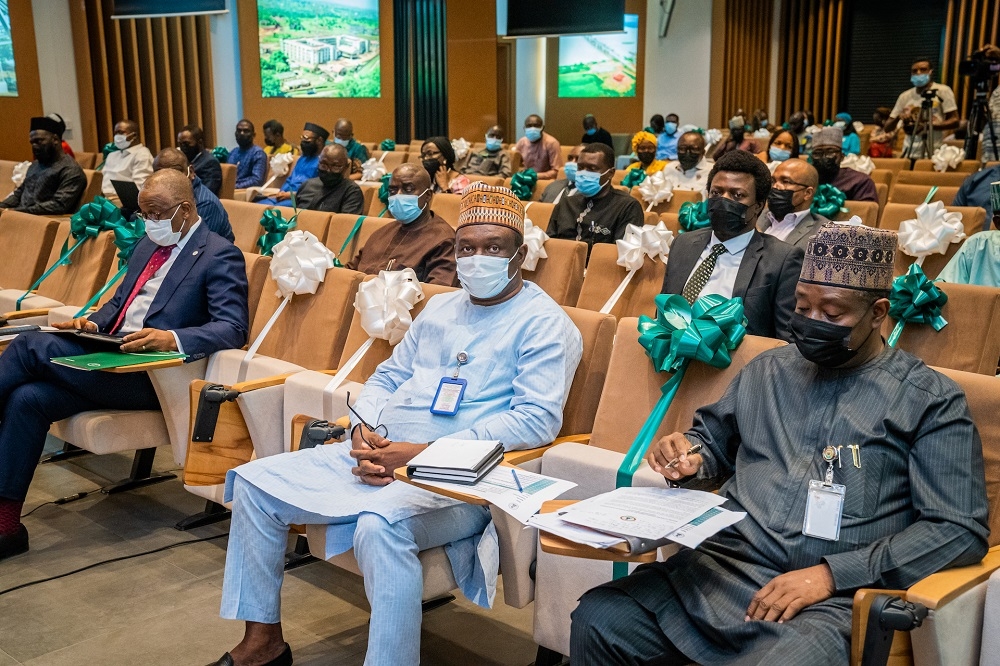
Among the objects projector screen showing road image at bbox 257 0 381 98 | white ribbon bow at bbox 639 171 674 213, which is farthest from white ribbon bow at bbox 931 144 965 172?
projector screen showing road image at bbox 257 0 381 98

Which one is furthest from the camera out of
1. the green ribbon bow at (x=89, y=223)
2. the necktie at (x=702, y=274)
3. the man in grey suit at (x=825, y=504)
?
the green ribbon bow at (x=89, y=223)

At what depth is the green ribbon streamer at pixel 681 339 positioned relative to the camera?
8.08 ft

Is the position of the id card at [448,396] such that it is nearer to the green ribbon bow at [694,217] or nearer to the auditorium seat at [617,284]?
the auditorium seat at [617,284]

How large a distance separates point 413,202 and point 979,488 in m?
3.09

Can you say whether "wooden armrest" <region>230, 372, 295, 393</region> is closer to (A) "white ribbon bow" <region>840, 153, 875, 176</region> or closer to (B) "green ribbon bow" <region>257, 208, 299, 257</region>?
(B) "green ribbon bow" <region>257, 208, 299, 257</region>

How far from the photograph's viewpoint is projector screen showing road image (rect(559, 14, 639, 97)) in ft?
57.4

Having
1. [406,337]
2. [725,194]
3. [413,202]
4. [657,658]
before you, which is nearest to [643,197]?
[413,202]

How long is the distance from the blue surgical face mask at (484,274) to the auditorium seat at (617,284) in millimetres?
1313

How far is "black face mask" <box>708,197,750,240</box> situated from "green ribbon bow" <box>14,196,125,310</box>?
9.49 feet

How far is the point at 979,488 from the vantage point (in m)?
1.91

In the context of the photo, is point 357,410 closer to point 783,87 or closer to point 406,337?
point 406,337

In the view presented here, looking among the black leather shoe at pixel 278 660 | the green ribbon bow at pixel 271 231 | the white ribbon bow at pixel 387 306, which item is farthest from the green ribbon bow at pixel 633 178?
the black leather shoe at pixel 278 660

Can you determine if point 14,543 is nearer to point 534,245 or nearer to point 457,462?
point 457,462

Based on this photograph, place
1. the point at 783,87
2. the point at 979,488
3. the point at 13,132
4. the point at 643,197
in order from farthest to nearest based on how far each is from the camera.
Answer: the point at 783,87 < the point at 13,132 < the point at 643,197 < the point at 979,488
